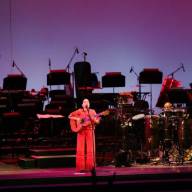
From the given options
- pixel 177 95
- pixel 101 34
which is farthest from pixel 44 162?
pixel 101 34

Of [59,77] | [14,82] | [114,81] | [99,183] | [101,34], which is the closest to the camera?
[99,183]

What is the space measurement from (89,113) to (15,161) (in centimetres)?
305

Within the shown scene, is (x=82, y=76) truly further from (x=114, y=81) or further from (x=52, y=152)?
(x=52, y=152)

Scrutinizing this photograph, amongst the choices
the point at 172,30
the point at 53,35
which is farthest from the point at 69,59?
the point at 172,30

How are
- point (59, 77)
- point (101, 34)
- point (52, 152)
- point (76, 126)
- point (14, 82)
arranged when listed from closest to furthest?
point (76, 126)
point (52, 152)
point (14, 82)
point (59, 77)
point (101, 34)

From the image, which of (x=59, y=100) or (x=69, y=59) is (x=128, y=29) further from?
(x=59, y=100)

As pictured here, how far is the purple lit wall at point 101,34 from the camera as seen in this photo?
15.1m

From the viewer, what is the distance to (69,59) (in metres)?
15.4

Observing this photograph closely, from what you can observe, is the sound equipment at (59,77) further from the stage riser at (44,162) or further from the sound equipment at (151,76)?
the stage riser at (44,162)

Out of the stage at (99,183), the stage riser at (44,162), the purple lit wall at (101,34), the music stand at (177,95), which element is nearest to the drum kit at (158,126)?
the music stand at (177,95)

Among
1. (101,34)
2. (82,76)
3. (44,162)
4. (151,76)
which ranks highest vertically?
(101,34)

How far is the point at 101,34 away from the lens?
15.4m

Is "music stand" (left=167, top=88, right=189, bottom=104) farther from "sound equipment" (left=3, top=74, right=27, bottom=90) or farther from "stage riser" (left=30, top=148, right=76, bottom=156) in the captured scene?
"sound equipment" (left=3, top=74, right=27, bottom=90)

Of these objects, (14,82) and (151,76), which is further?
(151,76)
